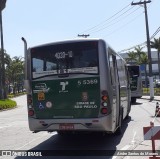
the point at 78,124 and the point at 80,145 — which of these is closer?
the point at 78,124

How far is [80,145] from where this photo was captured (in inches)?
441

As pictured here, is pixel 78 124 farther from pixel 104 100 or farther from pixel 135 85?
pixel 135 85

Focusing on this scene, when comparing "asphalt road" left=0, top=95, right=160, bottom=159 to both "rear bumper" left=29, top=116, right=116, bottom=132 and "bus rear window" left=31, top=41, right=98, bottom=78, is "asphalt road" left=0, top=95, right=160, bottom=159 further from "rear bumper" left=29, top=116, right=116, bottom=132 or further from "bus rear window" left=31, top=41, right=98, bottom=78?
"bus rear window" left=31, top=41, right=98, bottom=78

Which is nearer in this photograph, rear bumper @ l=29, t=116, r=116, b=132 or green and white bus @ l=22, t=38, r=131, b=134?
rear bumper @ l=29, t=116, r=116, b=132

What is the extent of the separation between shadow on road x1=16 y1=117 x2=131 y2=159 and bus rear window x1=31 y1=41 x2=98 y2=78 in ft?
7.18

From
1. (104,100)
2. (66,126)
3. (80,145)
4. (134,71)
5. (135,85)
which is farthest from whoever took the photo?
(135,85)

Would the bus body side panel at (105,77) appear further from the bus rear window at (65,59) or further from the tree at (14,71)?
the tree at (14,71)

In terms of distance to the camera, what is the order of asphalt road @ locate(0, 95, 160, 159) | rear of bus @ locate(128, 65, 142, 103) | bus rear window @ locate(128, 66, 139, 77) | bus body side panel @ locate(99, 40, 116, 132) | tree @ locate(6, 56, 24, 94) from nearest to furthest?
1. bus body side panel @ locate(99, 40, 116, 132)
2. asphalt road @ locate(0, 95, 160, 159)
3. bus rear window @ locate(128, 66, 139, 77)
4. rear of bus @ locate(128, 65, 142, 103)
5. tree @ locate(6, 56, 24, 94)

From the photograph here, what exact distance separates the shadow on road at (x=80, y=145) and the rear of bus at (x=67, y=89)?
0.63 meters

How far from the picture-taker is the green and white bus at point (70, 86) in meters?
10.1

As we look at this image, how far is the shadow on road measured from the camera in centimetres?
993

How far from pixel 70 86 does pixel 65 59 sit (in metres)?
0.80

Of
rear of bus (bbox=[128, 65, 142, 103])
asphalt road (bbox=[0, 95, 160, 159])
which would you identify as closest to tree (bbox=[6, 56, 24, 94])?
rear of bus (bbox=[128, 65, 142, 103])

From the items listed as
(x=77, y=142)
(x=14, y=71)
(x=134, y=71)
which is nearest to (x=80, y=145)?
(x=77, y=142)
